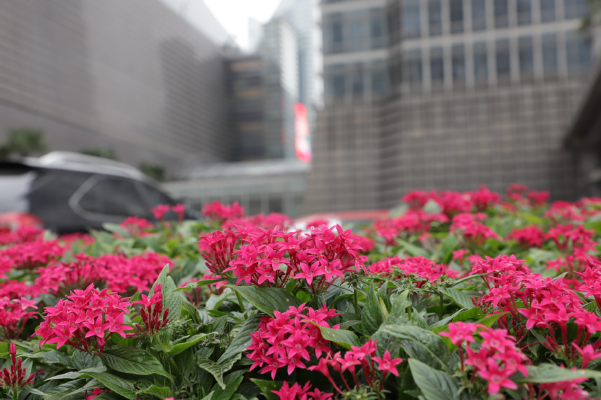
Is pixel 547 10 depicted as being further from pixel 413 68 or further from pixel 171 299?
pixel 171 299

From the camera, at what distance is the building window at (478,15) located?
19.7 meters

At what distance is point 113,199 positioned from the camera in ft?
19.4

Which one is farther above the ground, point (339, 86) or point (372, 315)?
point (339, 86)

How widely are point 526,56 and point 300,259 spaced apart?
21918mm

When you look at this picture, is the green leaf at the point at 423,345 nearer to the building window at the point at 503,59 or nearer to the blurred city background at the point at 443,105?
the blurred city background at the point at 443,105

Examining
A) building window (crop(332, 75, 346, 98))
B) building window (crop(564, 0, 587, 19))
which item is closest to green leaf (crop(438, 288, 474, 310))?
building window (crop(332, 75, 346, 98))

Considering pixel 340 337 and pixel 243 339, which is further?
pixel 243 339

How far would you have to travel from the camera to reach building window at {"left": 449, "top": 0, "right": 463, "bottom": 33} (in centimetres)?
1989

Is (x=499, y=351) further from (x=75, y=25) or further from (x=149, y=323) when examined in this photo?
(x=75, y=25)

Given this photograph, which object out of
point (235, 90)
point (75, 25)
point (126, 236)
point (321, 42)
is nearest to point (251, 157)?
point (235, 90)

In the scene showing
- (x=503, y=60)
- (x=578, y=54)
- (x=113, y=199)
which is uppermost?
(x=503, y=60)

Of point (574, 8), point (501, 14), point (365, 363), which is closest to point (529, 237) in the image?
point (365, 363)

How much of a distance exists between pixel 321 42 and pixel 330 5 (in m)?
1.85

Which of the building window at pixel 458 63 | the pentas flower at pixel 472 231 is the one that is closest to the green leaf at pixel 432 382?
the pentas flower at pixel 472 231
